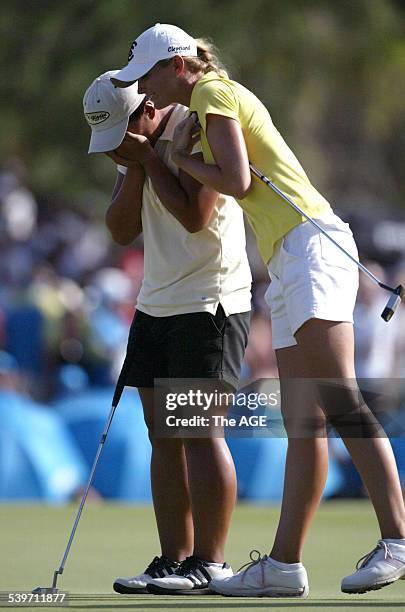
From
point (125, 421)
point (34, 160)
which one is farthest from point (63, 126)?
point (125, 421)

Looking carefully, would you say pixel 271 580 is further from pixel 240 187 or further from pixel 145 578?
pixel 240 187

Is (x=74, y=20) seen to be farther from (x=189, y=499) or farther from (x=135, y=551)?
(x=189, y=499)

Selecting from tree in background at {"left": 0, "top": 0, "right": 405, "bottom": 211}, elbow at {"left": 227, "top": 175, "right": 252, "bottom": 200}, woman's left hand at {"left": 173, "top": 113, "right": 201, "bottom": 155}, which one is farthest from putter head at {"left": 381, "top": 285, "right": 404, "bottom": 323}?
tree in background at {"left": 0, "top": 0, "right": 405, "bottom": 211}

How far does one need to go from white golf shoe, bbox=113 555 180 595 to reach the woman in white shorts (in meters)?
0.37

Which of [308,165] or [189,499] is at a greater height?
[308,165]

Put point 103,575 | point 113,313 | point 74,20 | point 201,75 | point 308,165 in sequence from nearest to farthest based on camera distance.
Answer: point 201,75 < point 103,575 < point 113,313 < point 74,20 < point 308,165

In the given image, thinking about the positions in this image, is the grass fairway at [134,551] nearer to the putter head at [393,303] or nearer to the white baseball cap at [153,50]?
the putter head at [393,303]

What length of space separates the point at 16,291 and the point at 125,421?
11.0 feet

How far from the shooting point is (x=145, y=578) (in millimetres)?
5945

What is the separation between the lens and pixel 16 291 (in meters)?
14.3


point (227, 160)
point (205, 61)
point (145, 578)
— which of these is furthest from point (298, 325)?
point (145, 578)

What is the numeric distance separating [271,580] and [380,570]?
1.38 ft

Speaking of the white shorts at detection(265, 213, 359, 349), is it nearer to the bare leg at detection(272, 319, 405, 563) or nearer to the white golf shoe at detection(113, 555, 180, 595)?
the bare leg at detection(272, 319, 405, 563)

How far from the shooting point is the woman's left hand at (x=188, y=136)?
5633 mm
